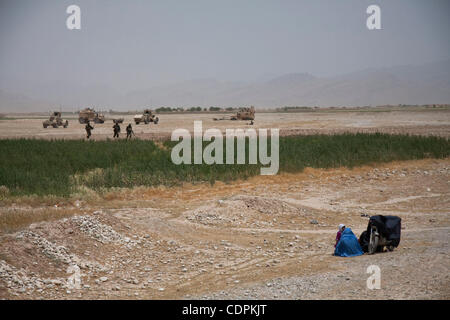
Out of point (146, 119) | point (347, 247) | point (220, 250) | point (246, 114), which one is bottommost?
point (220, 250)

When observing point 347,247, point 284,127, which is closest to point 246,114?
point 284,127

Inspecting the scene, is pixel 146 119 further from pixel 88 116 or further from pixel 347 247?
pixel 347 247

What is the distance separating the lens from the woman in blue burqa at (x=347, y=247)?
11016 millimetres

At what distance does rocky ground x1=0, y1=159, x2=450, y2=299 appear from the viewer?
901cm

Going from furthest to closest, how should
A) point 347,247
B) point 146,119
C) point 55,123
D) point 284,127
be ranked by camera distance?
point 146,119 → point 55,123 → point 284,127 → point 347,247

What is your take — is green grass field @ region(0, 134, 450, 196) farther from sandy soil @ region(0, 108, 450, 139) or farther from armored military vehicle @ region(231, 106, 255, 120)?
armored military vehicle @ region(231, 106, 255, 120)

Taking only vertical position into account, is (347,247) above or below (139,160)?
below

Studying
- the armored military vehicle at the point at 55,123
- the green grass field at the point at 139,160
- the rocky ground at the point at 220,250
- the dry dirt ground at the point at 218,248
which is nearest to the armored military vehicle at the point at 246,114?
the armored military vehicle at the point at 55,123

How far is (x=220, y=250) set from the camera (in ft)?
39.4

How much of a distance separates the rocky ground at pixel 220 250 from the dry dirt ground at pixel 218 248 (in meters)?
0.02

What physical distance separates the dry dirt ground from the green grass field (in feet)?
4.96

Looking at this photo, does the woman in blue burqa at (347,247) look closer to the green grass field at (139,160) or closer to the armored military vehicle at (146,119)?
the green grass field at (139,160)

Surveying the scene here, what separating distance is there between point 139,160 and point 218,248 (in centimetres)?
1212
